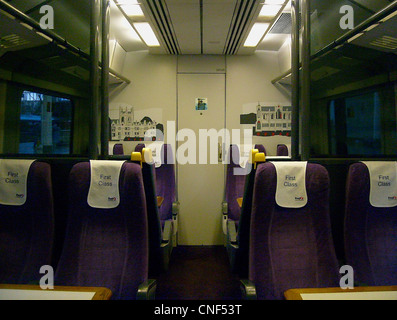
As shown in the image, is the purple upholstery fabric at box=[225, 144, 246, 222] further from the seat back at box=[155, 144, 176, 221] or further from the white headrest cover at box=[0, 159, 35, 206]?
the white headrest cover at box=[0, 159, 35, 206]

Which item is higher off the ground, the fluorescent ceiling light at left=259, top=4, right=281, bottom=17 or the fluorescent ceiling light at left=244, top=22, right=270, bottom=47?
the fluorescent ceiling light at left=244, top=22, right=270, bottom=47

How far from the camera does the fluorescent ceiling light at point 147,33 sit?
9.91 feet

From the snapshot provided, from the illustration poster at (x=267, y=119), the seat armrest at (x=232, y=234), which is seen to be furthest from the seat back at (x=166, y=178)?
the illustration poster at (x=267, y=119)

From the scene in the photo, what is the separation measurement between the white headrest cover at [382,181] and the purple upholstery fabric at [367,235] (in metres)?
0.03

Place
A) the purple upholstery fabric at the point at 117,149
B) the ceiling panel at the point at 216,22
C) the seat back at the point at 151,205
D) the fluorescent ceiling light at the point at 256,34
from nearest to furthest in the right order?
the seat back at the point at 151,205 → the ceiling panel at the point at 216,22 → the fluorescent ceiling light at the point at 256,34 → the purple upholstery fabric at the point at 117,149

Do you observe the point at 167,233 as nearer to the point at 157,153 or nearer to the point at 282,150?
the point at 157,153

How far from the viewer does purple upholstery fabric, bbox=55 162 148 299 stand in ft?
4.67

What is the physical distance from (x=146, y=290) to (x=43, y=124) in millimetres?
2570

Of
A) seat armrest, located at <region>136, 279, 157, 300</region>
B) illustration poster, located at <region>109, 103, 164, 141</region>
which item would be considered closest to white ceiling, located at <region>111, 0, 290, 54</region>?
illustration poster, located at <region>109, 103, 164, 141</region>

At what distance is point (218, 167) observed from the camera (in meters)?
3.96

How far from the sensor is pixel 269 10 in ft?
8.68

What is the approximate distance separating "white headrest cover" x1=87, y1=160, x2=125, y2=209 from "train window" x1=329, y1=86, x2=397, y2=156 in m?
2.35

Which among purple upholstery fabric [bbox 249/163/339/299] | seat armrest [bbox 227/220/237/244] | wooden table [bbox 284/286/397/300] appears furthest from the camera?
seat armrest [bbox 227/220/237/244]

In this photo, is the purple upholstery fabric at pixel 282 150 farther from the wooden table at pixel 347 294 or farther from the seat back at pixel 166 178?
the wooden table at pixel 347 294
